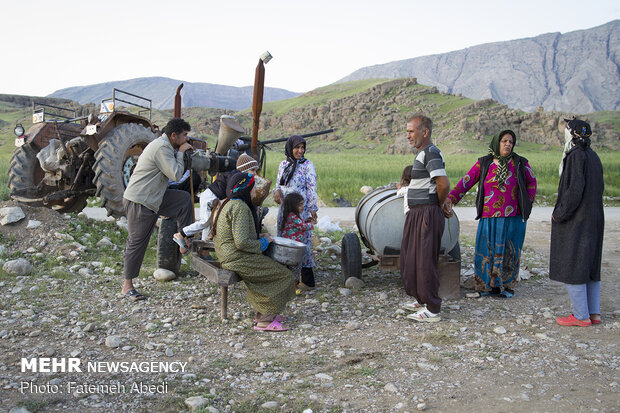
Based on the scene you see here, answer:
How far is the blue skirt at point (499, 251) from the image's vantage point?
4.93 meters

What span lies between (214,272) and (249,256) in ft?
1.17

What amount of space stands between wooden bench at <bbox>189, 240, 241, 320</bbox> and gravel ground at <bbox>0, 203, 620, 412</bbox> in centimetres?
20

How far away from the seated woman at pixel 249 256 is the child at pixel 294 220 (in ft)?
3.24

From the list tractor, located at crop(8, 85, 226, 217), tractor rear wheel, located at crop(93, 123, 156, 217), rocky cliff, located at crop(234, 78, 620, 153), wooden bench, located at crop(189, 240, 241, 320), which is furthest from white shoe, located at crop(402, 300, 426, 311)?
rocky cliff, located at crop(234, 78, 620, 153)

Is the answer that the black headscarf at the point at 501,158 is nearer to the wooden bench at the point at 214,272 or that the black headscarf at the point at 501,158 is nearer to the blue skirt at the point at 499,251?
the blue skirt at the point at 499,251

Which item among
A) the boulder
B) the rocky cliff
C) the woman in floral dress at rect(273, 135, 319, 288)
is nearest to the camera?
the woman in floral dress at rect(273, 135, 319, 288)

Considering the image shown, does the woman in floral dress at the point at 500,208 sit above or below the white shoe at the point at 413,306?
above

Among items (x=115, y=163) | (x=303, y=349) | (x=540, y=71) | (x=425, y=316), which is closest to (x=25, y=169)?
(x=115, y=163)

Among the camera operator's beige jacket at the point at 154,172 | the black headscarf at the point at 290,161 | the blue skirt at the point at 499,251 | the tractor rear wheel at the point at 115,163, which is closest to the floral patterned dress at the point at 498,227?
the blue skirt at the point at 499,251

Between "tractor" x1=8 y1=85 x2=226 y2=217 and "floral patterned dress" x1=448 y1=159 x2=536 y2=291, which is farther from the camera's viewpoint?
"tractor" x1=8 y1=85 x2=226 y2=217

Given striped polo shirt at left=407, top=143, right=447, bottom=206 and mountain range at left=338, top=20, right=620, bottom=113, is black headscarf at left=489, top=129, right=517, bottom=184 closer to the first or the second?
striped polo shirt at left=407, top=143, right=447, bottom=206

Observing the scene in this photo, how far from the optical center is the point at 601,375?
3.18 meters

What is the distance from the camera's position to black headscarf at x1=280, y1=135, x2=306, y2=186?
5227mm

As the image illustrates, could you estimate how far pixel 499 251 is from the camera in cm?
495
